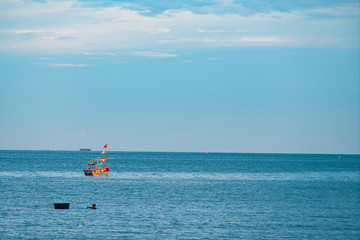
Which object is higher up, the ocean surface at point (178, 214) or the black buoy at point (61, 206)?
the black buoy at point (61, 206)

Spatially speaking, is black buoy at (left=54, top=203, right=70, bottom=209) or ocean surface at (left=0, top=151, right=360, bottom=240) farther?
black buoy at (left=54, top=203, right=70, bottom=209)

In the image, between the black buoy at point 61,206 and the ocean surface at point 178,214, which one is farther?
the black buoy at point 61,206

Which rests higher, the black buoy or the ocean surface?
the black buoy

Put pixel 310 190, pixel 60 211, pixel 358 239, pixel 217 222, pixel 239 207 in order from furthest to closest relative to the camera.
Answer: pixel 310 190, pixel 239 207, pixel 60 211, pixel 217 222, pixel 358 239

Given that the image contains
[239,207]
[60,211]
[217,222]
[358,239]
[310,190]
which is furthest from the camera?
[310,190]

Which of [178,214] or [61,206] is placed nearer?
[178,214]

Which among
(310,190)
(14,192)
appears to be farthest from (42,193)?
(310,190)

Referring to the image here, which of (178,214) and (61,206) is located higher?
(61,206)

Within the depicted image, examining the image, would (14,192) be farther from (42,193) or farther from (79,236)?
(79,236)

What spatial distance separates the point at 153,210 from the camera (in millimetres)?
74062

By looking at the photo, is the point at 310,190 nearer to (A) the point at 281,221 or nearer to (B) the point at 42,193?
(A) the point at 281,221

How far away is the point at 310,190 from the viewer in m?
111

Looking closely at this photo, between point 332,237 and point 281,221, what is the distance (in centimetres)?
1068

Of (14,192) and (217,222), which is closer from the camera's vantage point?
(217,222)
